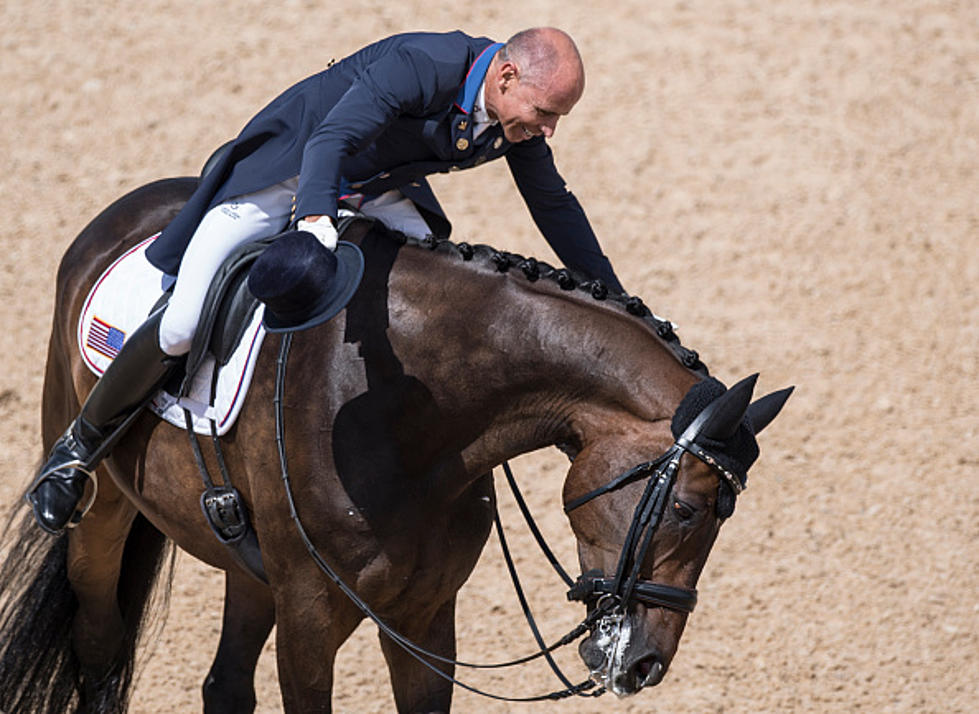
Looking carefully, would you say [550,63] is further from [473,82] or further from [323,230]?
[323,230]

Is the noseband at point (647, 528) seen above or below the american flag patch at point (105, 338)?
below

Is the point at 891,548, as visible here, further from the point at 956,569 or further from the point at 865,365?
the point at 865,365

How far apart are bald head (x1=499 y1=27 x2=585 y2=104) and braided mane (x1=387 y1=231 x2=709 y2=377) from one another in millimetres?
430

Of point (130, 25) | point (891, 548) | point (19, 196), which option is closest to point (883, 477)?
point (891, 548)

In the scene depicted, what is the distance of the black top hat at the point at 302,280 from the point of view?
9.66ft

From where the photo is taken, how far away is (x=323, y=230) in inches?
119

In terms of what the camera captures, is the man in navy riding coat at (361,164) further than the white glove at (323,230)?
Yes

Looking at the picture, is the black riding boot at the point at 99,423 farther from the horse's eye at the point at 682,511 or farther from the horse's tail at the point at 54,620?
the horse's eye at the point at 682,511

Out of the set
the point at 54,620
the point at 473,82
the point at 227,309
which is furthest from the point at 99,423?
the point at 473,82

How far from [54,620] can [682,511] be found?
255cm

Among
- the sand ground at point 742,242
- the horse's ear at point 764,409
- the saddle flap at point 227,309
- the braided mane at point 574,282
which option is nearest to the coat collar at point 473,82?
the braided mane at point 574,282

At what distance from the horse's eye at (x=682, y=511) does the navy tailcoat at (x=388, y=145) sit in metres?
0.94

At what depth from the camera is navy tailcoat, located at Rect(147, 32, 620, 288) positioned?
3178mm

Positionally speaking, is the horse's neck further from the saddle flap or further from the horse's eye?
the saddle flap
